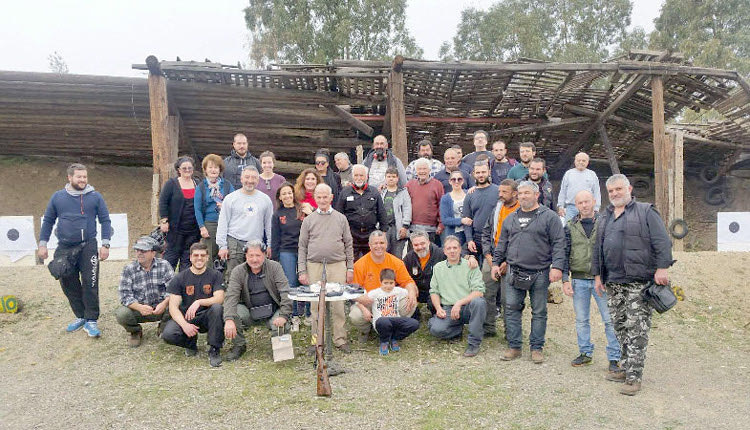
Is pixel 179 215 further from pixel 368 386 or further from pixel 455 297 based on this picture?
pixel 455 297

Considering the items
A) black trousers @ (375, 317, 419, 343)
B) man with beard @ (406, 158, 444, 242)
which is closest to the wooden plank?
man with beard @ (406, 158, 444, 242)

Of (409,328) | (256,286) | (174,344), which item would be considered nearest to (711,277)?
(409,328)

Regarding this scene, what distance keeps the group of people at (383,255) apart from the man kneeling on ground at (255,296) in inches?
0.5

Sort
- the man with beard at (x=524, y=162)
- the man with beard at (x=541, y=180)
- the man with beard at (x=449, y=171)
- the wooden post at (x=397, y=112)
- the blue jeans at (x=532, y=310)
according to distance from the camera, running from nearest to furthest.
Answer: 1. the blue jeans at (x=532, y=310)
2. the man with beard at (x=541, y=180)
3. the man with beard at (x=449, y=171)
4. the man with beard at (x=524, y=162)
5. the wooden post at (x=397, y=112)

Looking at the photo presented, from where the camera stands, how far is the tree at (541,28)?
23.9m

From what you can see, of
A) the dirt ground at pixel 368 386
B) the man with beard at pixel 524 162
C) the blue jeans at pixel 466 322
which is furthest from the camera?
the man with beard at pixel 524 162

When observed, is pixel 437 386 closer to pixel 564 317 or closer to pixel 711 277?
pixel 564 317

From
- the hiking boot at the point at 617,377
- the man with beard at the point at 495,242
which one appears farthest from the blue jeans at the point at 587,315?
the man with beard at the point at 495,242

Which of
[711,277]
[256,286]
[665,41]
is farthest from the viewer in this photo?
[665,41]

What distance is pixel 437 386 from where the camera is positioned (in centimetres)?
469

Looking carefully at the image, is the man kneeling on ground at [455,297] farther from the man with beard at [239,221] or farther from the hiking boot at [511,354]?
the man with beard at [239,221]

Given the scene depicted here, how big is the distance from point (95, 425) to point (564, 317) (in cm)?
524

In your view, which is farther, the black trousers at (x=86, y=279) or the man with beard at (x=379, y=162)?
the man with beard at (x=379, y=162)

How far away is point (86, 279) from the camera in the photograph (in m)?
5.95
